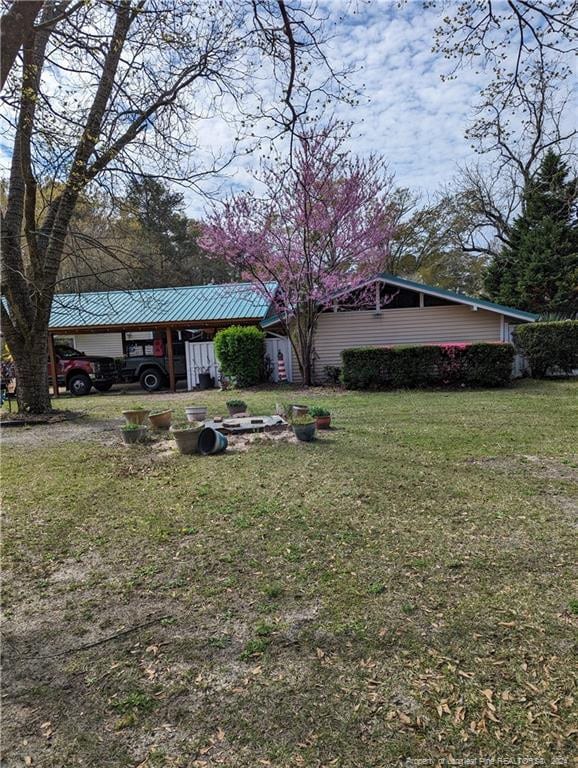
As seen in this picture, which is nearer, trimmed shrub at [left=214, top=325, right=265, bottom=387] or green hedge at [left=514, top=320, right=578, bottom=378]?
green hedge at [left=514, top=320, right=578, bottom=378]

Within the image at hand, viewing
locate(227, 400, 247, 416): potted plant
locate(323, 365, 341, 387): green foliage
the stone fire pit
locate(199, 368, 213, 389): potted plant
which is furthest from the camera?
locate(199, 368, 213, 389): potted plant

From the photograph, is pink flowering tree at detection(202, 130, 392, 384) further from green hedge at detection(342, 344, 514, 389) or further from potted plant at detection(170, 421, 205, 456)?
potted plant at detection(170, 421, 205, 456)

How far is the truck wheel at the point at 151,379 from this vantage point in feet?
50.0

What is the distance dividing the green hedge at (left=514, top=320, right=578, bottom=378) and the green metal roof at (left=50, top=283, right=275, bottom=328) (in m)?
7.91

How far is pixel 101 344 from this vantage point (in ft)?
59.4

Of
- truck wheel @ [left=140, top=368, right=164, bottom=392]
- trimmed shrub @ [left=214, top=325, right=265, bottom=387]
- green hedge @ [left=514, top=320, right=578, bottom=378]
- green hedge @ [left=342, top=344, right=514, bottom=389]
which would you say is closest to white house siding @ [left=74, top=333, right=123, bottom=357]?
truck wheel @ [left=140, top=368, right=164, bottom=392]

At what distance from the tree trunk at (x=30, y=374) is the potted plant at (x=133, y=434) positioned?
391 centimetres

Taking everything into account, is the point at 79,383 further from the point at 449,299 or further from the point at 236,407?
the point at 449,299

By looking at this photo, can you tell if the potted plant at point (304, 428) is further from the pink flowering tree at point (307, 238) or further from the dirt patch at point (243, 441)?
the pink flowering tree at point (307, 238)

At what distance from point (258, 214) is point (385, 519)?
12.0 metres

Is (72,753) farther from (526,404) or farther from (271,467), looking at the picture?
(526,404)

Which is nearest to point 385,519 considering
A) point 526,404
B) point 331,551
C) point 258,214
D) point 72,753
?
point 331,551

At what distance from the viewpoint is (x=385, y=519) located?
3.66 m

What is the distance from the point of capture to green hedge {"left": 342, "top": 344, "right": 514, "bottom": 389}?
11.8 meters
